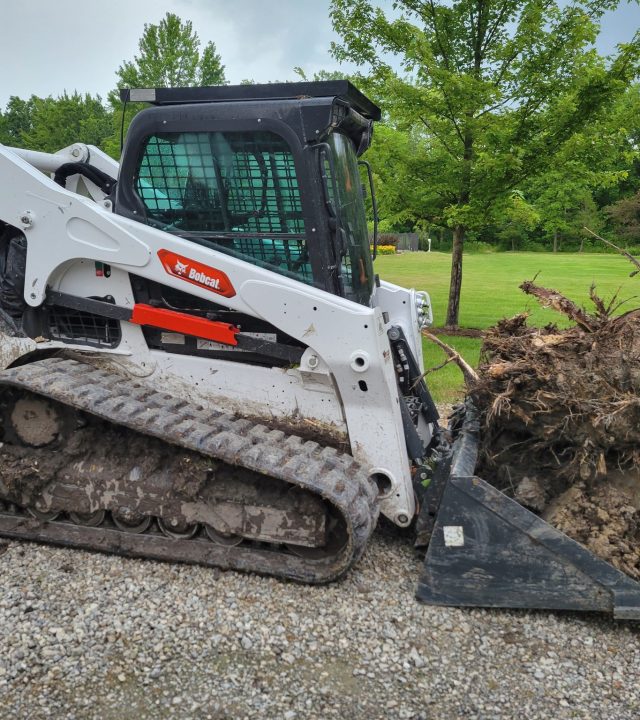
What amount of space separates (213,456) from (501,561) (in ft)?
5.21

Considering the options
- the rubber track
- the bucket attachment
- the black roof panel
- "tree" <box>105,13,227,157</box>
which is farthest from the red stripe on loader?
"tree" <box>105,13,227,157</box>

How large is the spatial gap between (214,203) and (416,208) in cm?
848

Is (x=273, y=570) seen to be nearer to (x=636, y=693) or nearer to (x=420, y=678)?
(x=420, y=678)

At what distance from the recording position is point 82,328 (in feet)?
14.7

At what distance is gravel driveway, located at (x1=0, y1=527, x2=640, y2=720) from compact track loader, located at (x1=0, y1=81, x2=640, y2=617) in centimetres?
20

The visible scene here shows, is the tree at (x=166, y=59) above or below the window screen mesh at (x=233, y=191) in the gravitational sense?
above

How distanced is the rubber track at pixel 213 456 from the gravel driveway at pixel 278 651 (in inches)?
4.4

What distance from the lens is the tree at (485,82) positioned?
34.0 feet

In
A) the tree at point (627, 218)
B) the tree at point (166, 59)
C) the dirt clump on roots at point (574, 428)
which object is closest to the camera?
the dirt clump on roots at point (574, 428)

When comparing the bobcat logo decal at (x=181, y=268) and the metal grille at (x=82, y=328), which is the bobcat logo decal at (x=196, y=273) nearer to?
the bobcat logo decal at (x=181, y=268)

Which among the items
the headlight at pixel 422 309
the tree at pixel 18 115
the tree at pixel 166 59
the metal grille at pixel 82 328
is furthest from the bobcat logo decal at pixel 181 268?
the tree at pixel 18 115

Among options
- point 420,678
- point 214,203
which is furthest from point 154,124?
point 420,678

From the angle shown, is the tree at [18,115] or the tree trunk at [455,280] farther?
the tree at [18,115]

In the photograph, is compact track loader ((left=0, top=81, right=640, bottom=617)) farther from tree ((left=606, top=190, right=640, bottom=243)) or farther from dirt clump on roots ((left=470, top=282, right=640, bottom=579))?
tree ((left=606, top=190, right=640, bottom=243))
